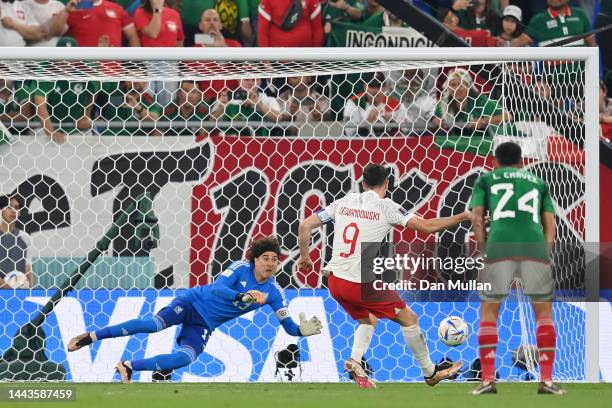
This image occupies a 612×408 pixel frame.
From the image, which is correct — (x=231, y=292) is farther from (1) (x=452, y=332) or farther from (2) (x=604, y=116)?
(2) (x=604, y=116)

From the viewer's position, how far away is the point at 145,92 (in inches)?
470

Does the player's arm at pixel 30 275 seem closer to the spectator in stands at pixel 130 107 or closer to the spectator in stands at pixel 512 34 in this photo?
the spectator in stands at pixel 130 107

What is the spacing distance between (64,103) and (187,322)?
2652mm

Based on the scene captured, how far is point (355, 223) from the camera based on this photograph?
9.80 meters

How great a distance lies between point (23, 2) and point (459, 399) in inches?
280

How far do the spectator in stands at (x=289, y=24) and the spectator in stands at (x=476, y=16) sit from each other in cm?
163

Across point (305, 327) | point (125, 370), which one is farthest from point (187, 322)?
point (305, 327)

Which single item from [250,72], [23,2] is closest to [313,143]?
[250,72]

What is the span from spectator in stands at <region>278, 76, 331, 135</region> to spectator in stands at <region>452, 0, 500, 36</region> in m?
2.56

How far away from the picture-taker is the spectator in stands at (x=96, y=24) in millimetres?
13203

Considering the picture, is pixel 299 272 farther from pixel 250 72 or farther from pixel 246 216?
pixel 250 72

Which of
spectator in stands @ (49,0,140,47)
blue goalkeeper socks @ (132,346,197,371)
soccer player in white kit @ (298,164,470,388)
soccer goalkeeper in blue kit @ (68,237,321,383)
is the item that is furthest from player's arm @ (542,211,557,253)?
spectator in stands @ (49,0,140,47)

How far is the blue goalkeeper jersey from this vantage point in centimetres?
980

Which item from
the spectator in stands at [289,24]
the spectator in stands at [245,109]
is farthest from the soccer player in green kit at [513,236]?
the spectator in stands at [289,24]
